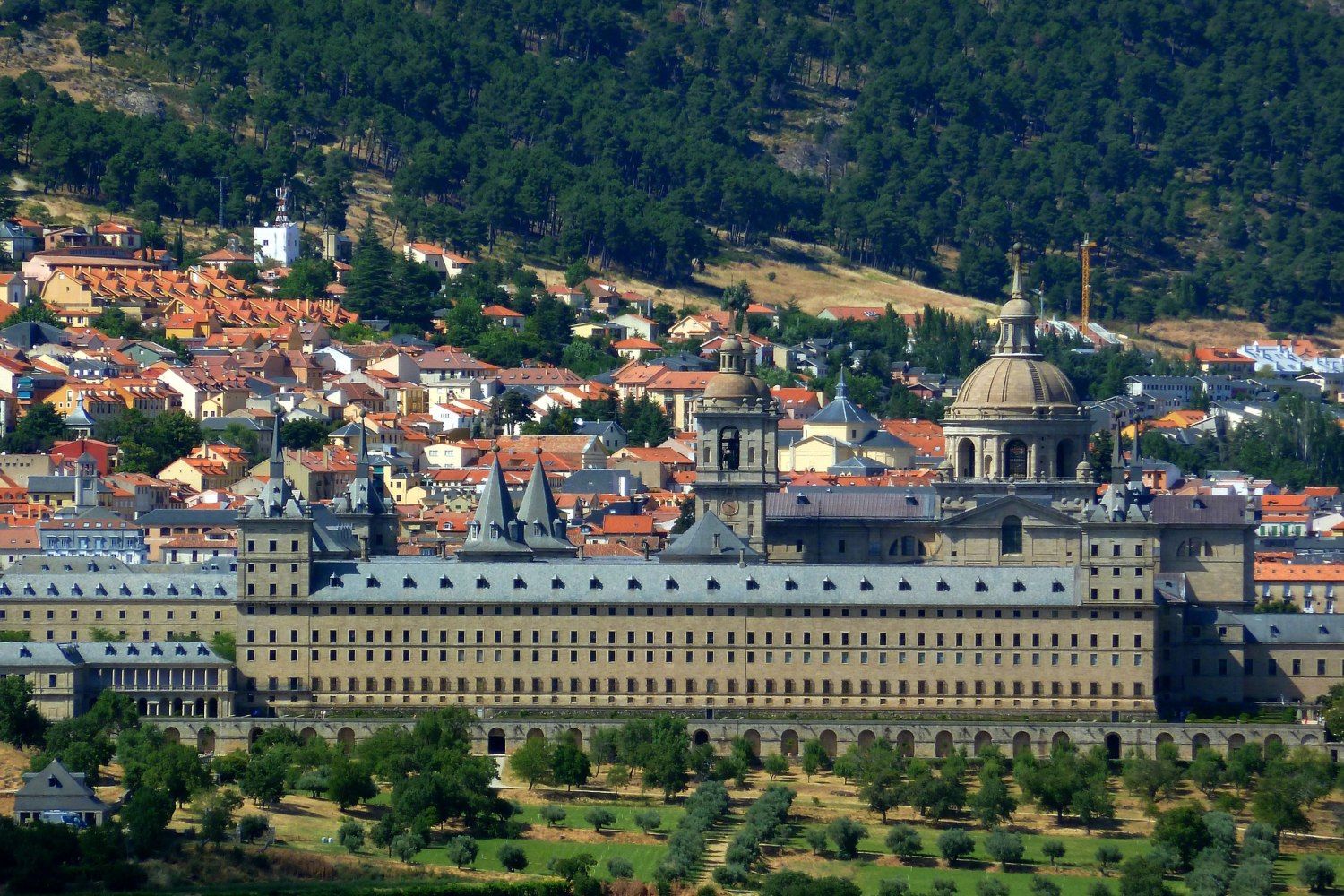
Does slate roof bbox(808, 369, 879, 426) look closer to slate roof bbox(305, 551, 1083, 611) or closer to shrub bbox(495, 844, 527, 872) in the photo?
slate roof bbox(305, 551, 1083, 611)

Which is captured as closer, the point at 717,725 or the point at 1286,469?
the point at 717,725

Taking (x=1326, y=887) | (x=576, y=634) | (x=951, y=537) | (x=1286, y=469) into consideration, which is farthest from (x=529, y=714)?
(x=1286, y=469)

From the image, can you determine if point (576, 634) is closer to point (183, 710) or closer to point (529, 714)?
point (529, 714)

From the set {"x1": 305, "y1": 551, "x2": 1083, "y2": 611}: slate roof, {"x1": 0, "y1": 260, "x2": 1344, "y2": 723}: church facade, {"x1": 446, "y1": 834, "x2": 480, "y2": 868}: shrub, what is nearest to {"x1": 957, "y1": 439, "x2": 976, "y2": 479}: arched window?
{"x1": 0, "y1": 260, "x2": 1344, "y2": 723}: church facade

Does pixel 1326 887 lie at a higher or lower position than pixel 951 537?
lower

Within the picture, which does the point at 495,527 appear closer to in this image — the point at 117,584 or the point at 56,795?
the point at 117,584
